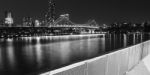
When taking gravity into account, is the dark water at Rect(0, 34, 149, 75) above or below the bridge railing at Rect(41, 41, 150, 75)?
below

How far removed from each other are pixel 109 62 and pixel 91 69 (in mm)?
947

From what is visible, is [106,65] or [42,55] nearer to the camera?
[106,65]

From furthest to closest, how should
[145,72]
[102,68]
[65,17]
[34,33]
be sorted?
[65,17]
[34,33]
[145,72]
[102,68]

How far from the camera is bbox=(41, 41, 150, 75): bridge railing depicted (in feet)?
8.86

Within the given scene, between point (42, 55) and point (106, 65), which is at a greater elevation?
point (106, 65)

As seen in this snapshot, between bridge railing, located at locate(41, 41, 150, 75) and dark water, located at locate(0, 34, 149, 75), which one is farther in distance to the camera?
dark water, located at locate(0, 34, 149, 75)

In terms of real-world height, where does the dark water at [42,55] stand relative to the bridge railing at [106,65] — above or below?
below

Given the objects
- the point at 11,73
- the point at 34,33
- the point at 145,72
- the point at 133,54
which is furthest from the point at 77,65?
the point at 34,33

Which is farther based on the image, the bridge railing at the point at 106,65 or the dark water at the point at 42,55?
the dark water at the point at 42,55

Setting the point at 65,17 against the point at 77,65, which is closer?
the point at 77,65

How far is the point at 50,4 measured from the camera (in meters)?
173

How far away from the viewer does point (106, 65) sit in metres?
3.90

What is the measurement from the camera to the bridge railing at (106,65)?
2701mm

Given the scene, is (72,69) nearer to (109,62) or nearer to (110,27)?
(109,62)
